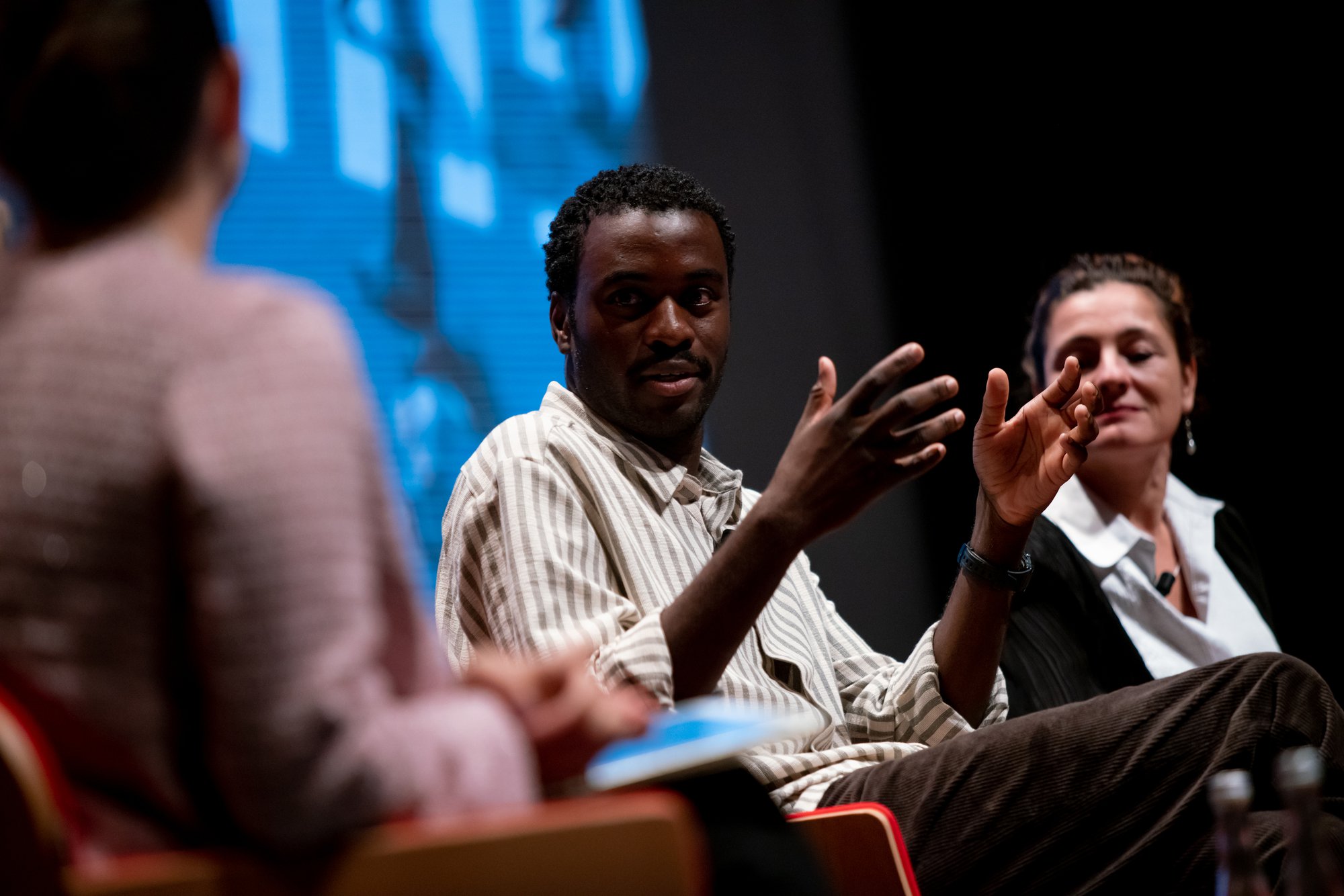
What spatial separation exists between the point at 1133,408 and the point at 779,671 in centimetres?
122

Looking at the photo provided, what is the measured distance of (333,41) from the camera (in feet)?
10.2

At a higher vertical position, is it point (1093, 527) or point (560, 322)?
point (560, 322)

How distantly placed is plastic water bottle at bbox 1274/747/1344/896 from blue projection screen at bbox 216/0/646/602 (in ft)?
7.36

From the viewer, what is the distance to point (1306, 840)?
92 centimetres

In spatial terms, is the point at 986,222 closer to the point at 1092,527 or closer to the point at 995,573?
the point at 1092,527

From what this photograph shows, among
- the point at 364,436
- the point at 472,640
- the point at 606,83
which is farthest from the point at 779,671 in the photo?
the point at 606,83

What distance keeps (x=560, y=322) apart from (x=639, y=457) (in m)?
0.32

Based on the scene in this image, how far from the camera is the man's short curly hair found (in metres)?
1.96

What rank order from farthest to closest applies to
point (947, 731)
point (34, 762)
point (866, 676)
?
point (866, 676), point (947, 731), point (34, 762)

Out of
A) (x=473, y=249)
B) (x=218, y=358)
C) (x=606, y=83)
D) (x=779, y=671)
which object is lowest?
(x=779, y=671)

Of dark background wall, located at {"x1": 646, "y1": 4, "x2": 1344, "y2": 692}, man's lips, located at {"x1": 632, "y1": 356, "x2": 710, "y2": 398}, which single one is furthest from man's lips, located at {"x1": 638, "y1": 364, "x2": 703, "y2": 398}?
dark background wall, located at {"x1": 646, "y1": 4, "x2": 1344, "y2": 692}

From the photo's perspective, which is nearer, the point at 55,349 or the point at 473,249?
the point at 55,349

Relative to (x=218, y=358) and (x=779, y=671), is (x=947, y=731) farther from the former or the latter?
(x=218, y=358)

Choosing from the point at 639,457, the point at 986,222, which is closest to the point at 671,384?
the point at 639,457
